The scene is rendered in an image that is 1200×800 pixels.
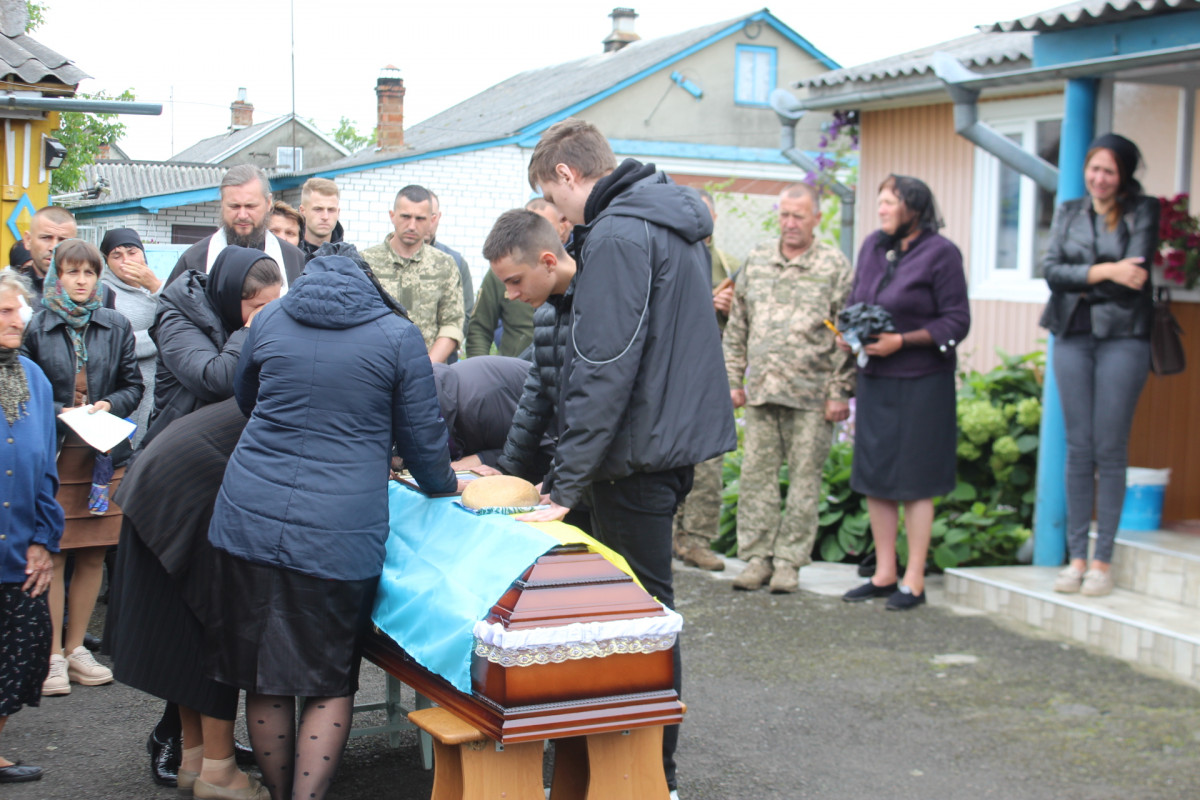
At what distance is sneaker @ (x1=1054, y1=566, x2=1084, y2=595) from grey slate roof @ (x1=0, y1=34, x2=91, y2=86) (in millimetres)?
7067

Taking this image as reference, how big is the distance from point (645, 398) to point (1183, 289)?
4407 mm

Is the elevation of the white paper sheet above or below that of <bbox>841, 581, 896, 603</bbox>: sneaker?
above

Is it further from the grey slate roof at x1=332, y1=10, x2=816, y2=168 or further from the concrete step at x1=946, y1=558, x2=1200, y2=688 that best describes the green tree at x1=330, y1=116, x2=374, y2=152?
the concrete step at x1=946, y1=558, x2=1200, y2=688

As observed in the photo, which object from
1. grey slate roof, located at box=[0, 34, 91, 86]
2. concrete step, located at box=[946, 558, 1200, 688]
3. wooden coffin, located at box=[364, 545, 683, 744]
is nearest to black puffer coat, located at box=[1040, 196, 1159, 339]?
concrete step, located at box=[946, 558, 1200, 688]

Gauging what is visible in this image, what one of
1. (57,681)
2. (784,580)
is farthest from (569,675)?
(784,580)

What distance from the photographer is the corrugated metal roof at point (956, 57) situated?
7.75 meters

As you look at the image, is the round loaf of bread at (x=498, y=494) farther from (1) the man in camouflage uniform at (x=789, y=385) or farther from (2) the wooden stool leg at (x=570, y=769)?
(1) the man in camouflage uniform at (x=789, y=385)

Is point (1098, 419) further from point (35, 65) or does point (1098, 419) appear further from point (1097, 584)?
point (35, 65)

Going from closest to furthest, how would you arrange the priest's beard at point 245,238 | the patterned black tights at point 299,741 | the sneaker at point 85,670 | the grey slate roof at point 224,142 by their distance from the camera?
the patterned black tights at point 299,741 < the sneaker at point 85,670 < the priest's beard at point 245,238 < the grey slate roof at point 224,142

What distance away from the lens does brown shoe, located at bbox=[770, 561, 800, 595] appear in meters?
6.64

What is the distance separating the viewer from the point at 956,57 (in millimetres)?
8414

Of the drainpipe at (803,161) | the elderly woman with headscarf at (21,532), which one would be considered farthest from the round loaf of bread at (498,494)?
the drainpipe at (803,161)

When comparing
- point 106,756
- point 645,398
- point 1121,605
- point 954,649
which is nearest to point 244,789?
point 106,756

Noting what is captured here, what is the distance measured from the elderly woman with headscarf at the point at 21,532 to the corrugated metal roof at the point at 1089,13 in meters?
4.93
